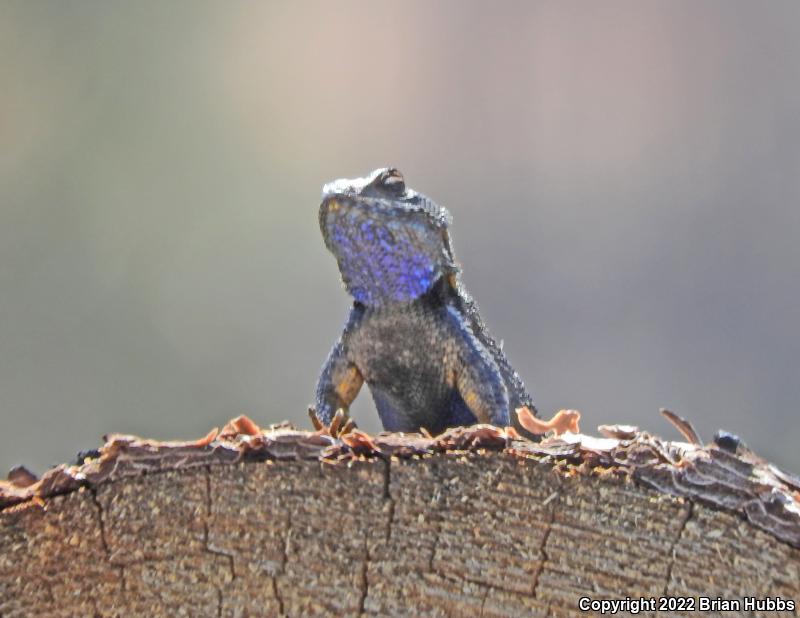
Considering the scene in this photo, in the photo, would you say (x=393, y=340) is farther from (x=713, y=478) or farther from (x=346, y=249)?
(x=713, y=478)

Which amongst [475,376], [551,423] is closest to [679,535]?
[551,423]

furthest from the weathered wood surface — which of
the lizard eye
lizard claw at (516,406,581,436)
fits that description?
the lizard eye

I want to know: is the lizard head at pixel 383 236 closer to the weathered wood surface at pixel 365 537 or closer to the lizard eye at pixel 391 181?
the lizard eye at pixel 391 181

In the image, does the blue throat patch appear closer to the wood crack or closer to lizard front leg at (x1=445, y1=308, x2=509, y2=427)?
lizard front leg at (x1=445, y1=308, x2=509, y2=427)

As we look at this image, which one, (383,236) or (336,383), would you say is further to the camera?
(336,383)

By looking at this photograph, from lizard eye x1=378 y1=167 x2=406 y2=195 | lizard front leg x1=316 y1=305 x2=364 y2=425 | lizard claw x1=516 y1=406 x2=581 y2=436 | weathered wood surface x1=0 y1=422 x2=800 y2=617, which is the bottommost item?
weathered wood surface x1=0 y1=422 x2=800 y2=617

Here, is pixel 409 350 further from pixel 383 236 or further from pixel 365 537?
pixel 365 537
